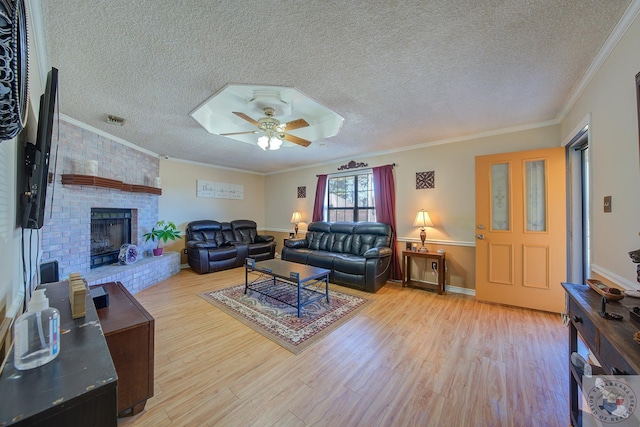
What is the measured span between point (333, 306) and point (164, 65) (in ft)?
9.83

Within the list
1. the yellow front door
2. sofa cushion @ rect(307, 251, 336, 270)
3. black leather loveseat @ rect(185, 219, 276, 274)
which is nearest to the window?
sofa cushion @ rect(307, 251, 336, 270)

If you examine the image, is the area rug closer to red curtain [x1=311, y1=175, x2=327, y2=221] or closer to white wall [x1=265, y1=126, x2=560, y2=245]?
white wall [x1=265, y1=126, x2=560, y2=245]

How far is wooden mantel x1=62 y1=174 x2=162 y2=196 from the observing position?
304 cm

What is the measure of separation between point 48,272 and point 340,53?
3000 mm

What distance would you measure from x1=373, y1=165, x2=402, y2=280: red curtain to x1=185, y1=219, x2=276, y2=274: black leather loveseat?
2876mm

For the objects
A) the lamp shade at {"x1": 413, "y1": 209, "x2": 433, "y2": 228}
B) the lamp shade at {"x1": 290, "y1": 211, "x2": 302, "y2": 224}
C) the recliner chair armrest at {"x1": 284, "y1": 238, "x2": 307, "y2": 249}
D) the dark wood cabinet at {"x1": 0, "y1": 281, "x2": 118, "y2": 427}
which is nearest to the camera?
the dark wood cabinet at {"x1": 0, "y1": 281, "x2": 118, "y2": 427}

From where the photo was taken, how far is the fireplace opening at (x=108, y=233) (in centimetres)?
360

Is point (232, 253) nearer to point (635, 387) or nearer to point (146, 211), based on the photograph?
point (146, 211)

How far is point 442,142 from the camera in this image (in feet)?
12.7

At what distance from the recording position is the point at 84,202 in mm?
3303

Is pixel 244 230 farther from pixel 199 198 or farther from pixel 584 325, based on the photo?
pixel 584 325

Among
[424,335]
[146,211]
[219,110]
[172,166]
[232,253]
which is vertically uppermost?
[219,110]

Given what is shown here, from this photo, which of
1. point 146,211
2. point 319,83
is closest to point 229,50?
point 319,83

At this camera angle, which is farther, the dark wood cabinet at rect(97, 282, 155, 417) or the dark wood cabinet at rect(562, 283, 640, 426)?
the dark wood cabinet at rect(97, 282, 155, 417)
